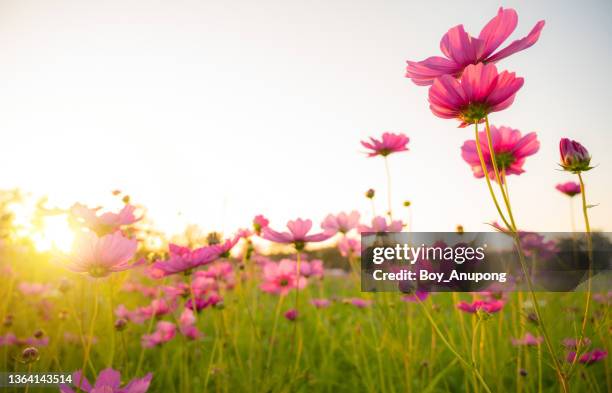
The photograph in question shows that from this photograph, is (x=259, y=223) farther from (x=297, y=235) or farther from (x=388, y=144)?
(x=388, y=144)

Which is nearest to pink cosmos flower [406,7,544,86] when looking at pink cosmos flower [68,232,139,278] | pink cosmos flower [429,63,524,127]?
pink cosmos flower [429,63,524,127]

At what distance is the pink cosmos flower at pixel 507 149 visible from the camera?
827 millimetres

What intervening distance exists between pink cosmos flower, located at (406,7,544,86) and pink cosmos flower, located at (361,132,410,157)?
78 cm

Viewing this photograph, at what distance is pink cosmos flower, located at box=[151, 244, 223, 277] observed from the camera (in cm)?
96

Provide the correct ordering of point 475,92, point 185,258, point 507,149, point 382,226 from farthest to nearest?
point 382,226 → point 185,258 → point 507,149 → point 475,92

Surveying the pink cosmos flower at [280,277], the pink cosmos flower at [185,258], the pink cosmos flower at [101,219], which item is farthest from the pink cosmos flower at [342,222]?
the pink cosmos flower at [101,219]

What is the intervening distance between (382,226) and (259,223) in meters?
0.50

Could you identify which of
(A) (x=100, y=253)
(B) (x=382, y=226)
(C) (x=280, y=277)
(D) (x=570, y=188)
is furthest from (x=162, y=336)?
(D) (x=570, y=188)

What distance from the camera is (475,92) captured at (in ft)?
2.03

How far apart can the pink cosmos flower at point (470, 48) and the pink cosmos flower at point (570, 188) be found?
128 centimetres

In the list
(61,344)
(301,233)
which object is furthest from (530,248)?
(61,344)

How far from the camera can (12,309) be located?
7.30ft

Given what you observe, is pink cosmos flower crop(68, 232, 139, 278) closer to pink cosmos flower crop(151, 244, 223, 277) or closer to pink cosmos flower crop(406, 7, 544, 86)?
pink cosmos flower crop(151, 244, 223, 277)

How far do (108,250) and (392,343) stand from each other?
105cm
